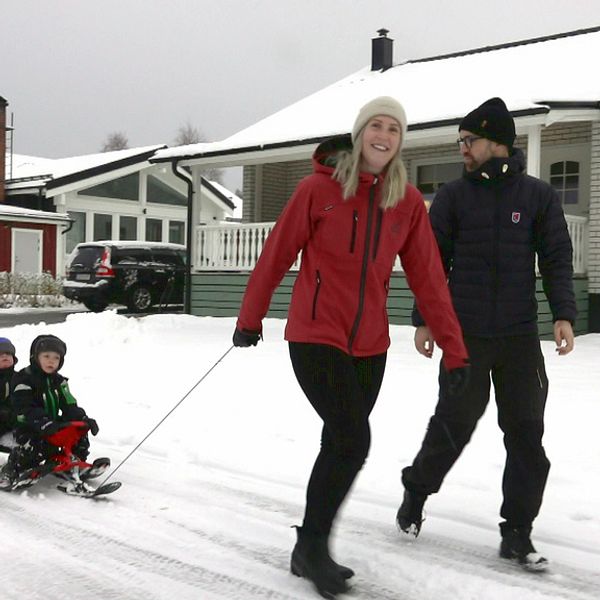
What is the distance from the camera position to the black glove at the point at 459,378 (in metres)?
3.13

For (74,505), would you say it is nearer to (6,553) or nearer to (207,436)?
(6,553)

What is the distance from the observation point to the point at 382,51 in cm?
1927

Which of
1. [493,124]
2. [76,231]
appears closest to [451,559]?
[493,124]

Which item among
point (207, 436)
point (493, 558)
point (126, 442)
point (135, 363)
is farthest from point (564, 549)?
point (135, 363)

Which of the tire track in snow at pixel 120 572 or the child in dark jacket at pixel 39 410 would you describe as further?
the child in dark jacket at pixel 39 410

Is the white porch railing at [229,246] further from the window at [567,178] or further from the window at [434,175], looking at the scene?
the window at [567,178]

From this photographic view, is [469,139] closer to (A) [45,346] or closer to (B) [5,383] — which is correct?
(A) [45,346]

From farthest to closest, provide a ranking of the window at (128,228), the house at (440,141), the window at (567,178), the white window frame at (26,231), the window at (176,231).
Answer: the window at (176,231) < the window at (128,228) < the white window frame at (26,231) < the window at (567,178) < the house at (440,141)

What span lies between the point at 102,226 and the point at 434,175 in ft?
57.6

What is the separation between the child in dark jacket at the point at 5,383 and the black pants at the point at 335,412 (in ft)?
7.92

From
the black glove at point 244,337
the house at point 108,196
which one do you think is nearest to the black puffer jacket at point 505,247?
the black glove at point 244,337

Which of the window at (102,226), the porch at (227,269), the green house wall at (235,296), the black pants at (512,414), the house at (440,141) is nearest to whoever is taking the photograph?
the black pants at (512,414)

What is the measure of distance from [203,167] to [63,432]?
1160 centimetres

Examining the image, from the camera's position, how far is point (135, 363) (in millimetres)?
9055
